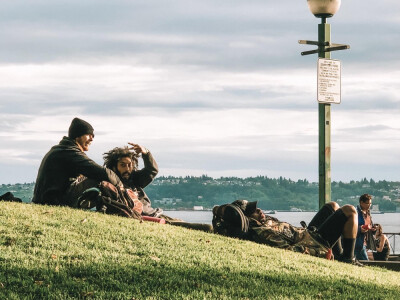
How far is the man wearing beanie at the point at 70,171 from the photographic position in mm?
12781

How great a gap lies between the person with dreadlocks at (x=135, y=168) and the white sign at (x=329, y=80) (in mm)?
3385

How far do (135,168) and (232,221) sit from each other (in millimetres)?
2100

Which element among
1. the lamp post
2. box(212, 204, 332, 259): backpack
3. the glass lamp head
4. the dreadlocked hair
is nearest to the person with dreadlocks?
the dreadlocked hair

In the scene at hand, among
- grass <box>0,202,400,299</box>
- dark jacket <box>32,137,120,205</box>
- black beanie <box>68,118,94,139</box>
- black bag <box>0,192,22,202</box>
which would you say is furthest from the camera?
black bag <box>0,192,22,202</box>

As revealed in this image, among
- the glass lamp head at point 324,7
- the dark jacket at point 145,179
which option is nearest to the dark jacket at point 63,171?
the dark jacket at point 145,179

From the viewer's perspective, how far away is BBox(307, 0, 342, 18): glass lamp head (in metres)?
15.0

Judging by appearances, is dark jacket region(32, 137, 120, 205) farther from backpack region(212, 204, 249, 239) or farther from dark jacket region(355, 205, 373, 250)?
dark jacket region(355, 205, 373, 250)

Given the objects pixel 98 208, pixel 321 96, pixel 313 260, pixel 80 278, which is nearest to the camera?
pixel 80 278

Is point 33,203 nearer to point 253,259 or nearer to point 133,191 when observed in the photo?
point 133,191

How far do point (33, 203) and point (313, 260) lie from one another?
14.9ft

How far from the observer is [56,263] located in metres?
9.70

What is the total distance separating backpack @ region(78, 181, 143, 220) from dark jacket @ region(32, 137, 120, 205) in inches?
5.5

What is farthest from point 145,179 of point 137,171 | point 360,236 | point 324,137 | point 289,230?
point 360,236

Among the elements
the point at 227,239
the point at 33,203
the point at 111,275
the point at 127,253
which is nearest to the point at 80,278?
the point at 111,275
